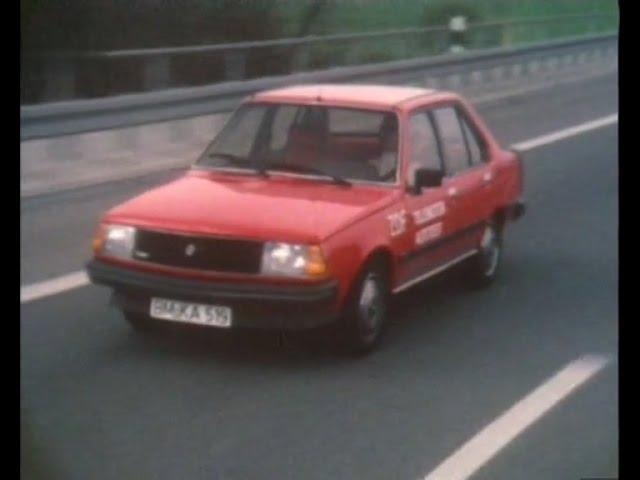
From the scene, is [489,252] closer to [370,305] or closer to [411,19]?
[370,305]

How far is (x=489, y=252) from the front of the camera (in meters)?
5.61

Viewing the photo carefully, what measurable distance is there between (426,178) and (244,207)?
0.75 metres

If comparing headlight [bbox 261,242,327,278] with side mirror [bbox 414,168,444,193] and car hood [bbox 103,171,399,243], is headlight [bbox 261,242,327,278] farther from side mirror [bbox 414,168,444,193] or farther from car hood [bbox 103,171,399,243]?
side mirror [bbox 414,168,444,193]

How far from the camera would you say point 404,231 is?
520 centimetres

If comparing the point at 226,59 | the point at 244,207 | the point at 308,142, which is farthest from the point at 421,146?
the point at 226,59

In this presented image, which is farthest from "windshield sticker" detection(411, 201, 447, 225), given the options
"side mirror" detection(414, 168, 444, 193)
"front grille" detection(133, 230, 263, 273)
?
"front grille" detection(133, 230, 263, 273)

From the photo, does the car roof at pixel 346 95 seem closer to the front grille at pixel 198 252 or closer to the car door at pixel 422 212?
the car door at pixel 422 212

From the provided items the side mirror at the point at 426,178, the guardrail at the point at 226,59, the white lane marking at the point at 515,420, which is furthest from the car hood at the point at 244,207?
the white lane marking at the point at 515,420

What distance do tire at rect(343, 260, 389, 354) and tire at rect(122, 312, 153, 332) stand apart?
0.68 metres

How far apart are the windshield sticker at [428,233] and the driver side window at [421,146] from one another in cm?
21

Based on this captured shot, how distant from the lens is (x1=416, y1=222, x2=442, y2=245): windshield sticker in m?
5.30
